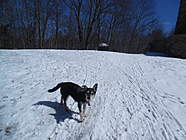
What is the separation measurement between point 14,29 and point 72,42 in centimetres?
1350

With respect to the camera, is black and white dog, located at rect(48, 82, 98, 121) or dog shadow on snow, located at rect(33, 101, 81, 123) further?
dog shadow on snow, located at rect(33, 101, 81, 123)

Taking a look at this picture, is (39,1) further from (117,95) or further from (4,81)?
(117,95)

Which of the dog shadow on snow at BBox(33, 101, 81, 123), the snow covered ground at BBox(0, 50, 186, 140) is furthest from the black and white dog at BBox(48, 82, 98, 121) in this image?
the snow covered ground at BBox(0, 50, 186, 140)

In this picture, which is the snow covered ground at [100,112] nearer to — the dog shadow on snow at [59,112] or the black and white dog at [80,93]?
the dog shadow on snow at [59,112]

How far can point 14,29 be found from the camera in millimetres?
24109

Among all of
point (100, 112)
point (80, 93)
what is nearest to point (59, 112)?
point (80, 93)

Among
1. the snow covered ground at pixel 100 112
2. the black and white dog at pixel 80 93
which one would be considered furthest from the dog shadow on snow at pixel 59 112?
the black and white dog at pixel 80 93

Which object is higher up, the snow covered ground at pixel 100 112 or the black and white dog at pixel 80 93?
the black and white dog at pixel 80 93

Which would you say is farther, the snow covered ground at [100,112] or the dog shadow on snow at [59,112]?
the dog shadow on snow at [59,112]

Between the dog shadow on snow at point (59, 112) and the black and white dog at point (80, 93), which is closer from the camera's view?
the black and white dog at point (80, 93)

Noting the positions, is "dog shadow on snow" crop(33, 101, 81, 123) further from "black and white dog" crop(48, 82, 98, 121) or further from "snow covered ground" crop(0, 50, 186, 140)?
"black and white dog" crop(48, 82, 98, 121)

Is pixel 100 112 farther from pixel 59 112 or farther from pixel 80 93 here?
pixel 59 112

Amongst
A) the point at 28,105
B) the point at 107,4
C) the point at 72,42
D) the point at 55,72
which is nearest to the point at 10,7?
the point at 72,42

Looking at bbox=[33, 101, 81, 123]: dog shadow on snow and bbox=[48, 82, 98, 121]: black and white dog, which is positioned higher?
bbox=[48, 82, 98, 121]: black and white dog
